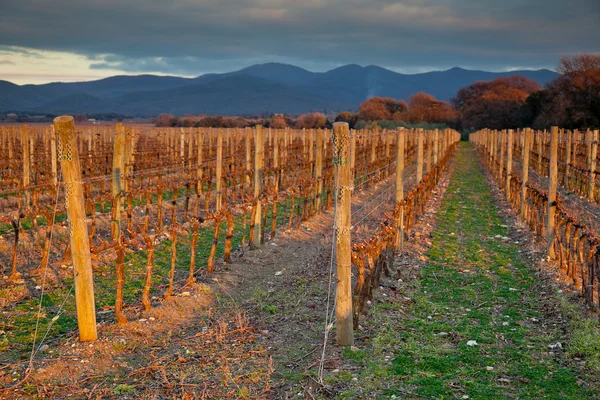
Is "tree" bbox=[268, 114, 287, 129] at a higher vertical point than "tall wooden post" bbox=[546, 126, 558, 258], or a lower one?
higher

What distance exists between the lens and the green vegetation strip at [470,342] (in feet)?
17.1

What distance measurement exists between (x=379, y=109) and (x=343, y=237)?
84883 mm

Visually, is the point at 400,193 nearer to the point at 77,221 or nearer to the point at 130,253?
the point at 130,253

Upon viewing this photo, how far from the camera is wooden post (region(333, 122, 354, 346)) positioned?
5973mm

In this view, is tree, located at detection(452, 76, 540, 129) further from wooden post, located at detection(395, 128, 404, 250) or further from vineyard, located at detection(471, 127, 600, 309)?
wooden post, located at detection(395, 128, 404, 250)

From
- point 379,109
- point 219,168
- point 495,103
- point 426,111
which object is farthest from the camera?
point 426,111

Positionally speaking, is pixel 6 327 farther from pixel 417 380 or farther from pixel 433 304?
pixel 433 304

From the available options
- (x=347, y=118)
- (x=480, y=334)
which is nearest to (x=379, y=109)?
(x=347, y=118)

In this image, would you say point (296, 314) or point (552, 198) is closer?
point (296, 314)

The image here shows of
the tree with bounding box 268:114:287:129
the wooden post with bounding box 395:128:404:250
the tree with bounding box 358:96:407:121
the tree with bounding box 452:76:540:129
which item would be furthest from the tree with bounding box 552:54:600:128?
the wooden post with bounding box 395:128:404:250

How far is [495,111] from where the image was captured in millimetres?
75625

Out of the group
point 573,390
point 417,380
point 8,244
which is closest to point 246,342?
point 417,380

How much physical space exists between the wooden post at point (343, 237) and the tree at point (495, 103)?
6730 cm

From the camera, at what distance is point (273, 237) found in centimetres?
1155
